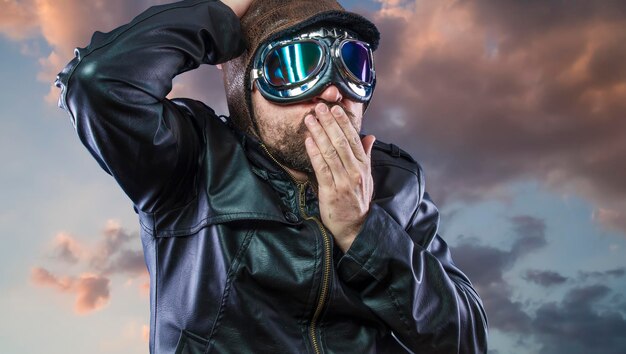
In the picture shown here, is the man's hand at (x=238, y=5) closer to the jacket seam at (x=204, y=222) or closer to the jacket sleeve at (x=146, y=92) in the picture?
the jacket sleeve at (x=146, y=92)

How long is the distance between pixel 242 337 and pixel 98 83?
1114mm

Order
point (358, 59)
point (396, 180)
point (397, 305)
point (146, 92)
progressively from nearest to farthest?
point (146, 92), point (397, 305), point (358, 59), point (396, 180)

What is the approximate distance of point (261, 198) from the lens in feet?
8.96

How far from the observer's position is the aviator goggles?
114 inches

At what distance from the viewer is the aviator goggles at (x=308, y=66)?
9.51 feet

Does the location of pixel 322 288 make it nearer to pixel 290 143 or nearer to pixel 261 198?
pixel 261 198

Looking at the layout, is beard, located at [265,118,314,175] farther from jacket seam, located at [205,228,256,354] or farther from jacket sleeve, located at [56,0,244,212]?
jacket seam, located at [205,228,256,354]

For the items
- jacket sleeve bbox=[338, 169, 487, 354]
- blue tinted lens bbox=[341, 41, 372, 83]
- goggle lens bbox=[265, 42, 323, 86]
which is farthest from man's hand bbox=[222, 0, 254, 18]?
jacket sleeve bbox=[338, 169, 487, 354]

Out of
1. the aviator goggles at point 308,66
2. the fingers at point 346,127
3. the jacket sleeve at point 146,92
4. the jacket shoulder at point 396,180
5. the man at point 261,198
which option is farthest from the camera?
the jacket shoulder at point 396,180

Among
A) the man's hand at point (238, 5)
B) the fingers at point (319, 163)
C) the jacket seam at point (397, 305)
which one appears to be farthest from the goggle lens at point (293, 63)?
the jacket seam at point (397, 305)

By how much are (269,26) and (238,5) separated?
6.5 inches

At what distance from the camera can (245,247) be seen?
8.95 ft

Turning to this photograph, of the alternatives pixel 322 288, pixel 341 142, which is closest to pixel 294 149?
pixel 341 142

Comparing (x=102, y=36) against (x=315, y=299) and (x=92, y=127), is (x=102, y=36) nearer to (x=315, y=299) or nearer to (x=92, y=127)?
(x=92, y=127)
